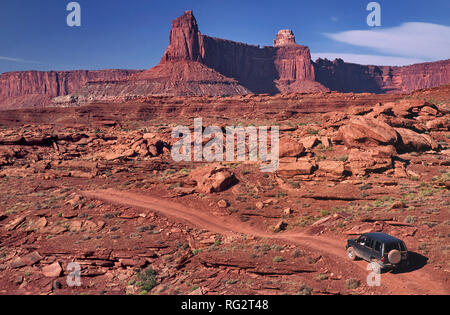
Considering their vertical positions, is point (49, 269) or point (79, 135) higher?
point (79, 135)

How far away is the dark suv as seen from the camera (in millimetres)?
10875

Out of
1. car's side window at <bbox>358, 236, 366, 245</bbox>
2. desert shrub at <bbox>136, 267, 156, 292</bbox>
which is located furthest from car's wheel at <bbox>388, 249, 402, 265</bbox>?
desert shrub at <bbox>136, 267, 156, 292</bbox>

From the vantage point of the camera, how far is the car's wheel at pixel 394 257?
10.8m

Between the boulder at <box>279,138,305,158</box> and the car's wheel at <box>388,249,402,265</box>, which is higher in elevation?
the boulder at <box>279,138,305,158</box>

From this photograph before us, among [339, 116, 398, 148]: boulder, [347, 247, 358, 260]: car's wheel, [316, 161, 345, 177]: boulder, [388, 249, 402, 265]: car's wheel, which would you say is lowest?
[347, 247, 358, 260]: car's wheel

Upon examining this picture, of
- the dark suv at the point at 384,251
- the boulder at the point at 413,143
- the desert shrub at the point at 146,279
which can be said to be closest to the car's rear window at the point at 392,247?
the dark suv at the point at 384,251

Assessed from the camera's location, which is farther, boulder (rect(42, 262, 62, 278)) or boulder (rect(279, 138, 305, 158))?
boulder (rect(279, 138, 305, 158))

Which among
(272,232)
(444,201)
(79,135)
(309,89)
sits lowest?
(272,232)

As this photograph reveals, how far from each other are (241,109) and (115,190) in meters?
57.7

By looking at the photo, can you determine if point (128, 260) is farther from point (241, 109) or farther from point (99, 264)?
point (241, 109)

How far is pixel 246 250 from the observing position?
14.8m

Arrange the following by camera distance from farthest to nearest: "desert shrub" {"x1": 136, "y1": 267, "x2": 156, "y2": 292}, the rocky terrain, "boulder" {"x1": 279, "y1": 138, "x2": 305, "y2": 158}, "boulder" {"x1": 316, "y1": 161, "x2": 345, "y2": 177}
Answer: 1. "boulder" {"x1": 279, "y1": 138, "x2": 305, "y2": 158}
2. "boulder" {"x1": 316, "y1": 161, "x2": 345, "y2": 177}
3. "desert shrub" {"x1": 136, "y1": 267, "x2": 156, "y2": 292}
4. the rocky terrain

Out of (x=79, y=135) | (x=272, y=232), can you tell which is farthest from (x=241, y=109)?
(x=272, y=232)

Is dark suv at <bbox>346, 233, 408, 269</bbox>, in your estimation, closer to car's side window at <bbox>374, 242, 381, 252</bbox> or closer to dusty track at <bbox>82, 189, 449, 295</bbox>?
car's side window at <bbox>374, 242, 381, 252</bbox>
